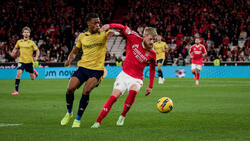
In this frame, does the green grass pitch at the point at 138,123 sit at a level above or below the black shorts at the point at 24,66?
above

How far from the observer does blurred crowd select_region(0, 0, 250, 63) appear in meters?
33.8

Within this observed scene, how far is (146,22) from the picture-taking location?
37469 millimetres

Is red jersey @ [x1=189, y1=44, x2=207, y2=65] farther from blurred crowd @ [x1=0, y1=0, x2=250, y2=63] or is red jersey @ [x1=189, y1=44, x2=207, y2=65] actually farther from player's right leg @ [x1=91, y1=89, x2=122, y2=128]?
player's right leg @ [x1=91, y1=89, x2=122, y2=128]

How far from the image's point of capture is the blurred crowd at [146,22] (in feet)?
111

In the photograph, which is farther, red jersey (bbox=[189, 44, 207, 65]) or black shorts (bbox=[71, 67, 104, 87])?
red jersey (bbox=[189, 44, 207, 65])

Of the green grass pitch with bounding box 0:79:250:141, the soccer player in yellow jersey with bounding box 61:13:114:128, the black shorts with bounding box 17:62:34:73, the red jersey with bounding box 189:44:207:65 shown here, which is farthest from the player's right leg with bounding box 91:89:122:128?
the red jersey with bounding box 189:44:207:65

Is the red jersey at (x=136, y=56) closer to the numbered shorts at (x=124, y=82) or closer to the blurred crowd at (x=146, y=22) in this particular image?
the numbered shorts at (x=124, y=82)

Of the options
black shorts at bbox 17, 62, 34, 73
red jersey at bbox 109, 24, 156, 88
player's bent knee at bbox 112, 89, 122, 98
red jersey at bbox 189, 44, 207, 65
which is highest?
red jersey at bbox 109, 24, 156, 88

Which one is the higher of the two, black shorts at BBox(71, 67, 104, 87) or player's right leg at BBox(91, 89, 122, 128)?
black shorts at BBox(71, 67, 104, 87)

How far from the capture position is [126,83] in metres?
8.44

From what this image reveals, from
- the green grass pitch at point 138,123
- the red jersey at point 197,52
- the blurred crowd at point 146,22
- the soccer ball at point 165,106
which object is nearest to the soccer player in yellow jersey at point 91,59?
the green grass pitch at point 138,123

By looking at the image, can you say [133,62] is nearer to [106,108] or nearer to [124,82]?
[124,82]

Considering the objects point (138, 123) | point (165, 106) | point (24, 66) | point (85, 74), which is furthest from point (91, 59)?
point (24, 66)

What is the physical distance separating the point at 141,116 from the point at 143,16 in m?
28.8
